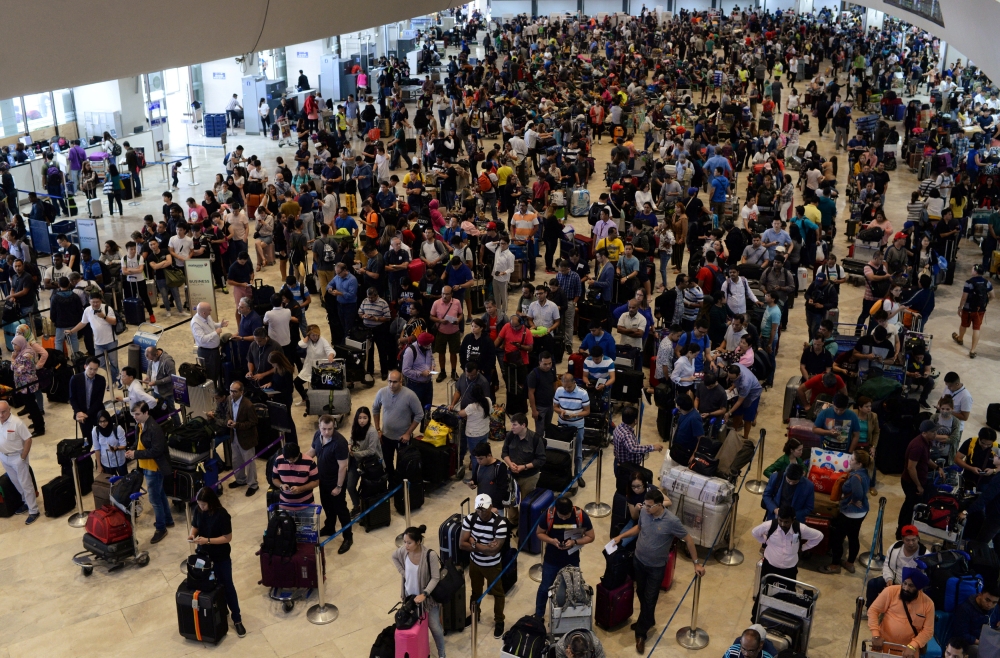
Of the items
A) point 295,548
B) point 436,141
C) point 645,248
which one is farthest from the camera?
point 436,141

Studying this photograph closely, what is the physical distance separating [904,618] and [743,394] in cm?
389

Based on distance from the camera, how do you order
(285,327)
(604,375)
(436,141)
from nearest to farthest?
(604,375), (285,327), (436,141)

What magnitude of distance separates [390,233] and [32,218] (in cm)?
846

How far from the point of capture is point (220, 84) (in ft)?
109

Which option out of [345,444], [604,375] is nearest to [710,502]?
[604,375]

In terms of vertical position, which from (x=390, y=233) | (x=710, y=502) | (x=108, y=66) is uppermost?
(x=108, y=66)

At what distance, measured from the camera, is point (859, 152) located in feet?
79.8

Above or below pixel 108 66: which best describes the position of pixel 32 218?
→ below

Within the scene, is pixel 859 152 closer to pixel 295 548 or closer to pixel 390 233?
pixel 390 233

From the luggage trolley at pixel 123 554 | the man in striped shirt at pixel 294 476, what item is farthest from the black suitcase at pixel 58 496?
the man in striped shirt at pixel 294 476

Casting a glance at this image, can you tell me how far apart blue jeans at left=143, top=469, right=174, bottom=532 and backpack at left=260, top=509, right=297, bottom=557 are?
168 cm

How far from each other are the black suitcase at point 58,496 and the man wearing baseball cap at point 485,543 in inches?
188

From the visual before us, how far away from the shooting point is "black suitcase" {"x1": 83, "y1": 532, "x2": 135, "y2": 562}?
9562 mm

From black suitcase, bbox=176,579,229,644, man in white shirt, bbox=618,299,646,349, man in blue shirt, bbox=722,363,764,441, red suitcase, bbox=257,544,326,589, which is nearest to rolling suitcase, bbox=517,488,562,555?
red suitcase, bbox=257,544,326,589
